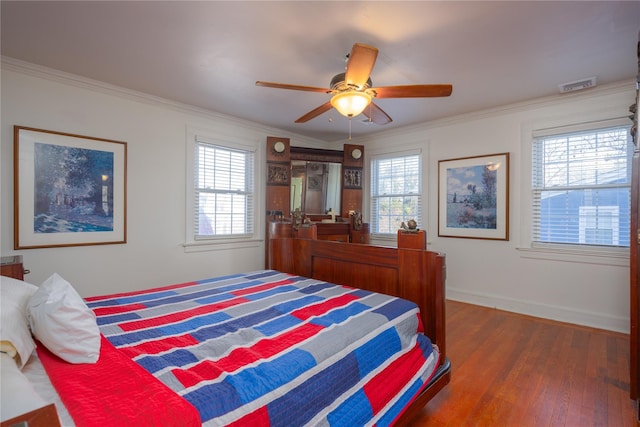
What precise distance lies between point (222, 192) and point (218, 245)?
2.39ft

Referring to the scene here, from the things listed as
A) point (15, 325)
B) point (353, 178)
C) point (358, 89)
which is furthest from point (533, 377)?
point (353, 178)

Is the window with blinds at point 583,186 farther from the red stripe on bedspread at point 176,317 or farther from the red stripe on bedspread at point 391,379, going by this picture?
the red stripe on bedspread at point 176,317

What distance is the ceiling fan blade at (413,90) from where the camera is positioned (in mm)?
2178

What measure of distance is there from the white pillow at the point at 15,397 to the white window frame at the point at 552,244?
4.27 m

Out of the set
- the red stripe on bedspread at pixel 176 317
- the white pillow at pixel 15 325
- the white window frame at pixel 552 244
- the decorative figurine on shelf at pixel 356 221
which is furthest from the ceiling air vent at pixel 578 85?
the white pillow at pixel 15 325

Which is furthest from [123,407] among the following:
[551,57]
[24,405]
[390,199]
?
[390,199]

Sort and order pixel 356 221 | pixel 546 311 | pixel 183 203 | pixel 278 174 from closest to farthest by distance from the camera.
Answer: pixel 546 311
pixel 183 203
pixel 278 174
pixel 356 221

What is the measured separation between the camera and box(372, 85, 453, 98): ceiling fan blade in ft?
7.14

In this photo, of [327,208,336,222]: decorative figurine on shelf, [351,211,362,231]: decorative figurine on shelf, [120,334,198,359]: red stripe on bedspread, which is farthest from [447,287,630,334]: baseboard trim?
[120,334,198,359]: red stripe on bedspread

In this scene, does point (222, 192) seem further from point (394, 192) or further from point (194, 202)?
point (394, 192)

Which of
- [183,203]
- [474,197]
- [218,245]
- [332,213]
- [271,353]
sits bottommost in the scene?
[271,353]

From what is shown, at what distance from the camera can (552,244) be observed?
137 inches

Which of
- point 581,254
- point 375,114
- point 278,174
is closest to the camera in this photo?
point 375,114

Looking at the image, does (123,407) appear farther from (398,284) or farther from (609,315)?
(609,315)
